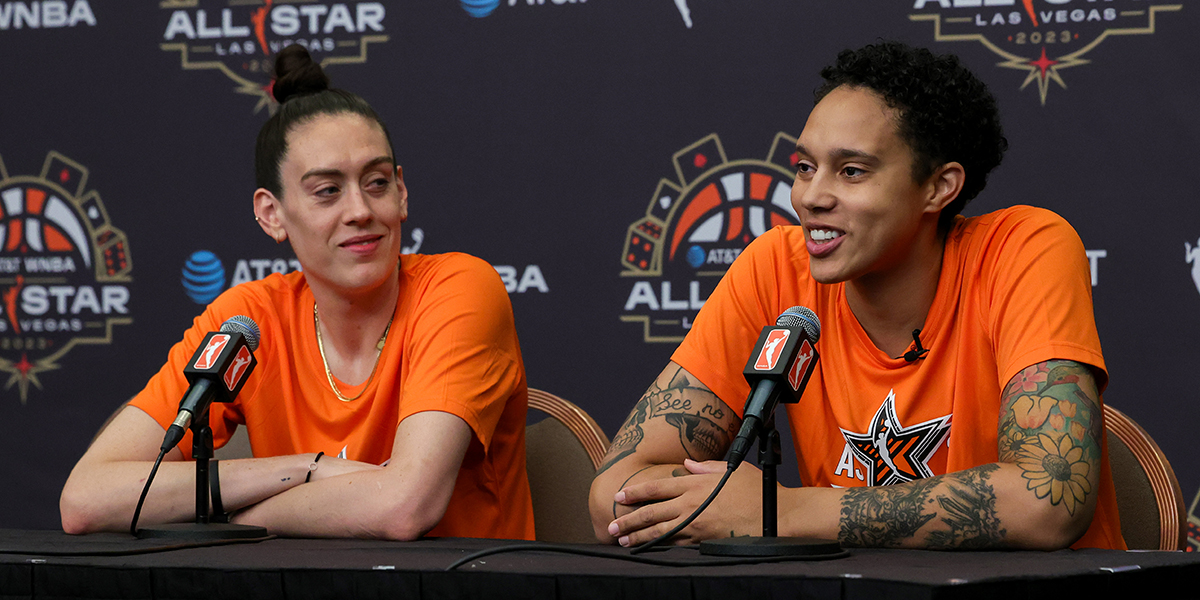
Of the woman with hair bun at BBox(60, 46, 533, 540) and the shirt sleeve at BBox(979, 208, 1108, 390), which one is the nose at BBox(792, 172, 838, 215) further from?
the woman with hair bun at BBox(60, 46, 533, 540)

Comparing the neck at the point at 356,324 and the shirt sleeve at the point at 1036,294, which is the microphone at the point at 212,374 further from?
the shirt sleeve at the point at 1036,294

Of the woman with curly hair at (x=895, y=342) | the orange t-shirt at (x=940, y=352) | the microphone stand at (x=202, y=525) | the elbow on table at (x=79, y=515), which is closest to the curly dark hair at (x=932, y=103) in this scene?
the woman with curly hair at (x=895, y=342)

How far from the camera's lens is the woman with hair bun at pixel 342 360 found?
1812 mm

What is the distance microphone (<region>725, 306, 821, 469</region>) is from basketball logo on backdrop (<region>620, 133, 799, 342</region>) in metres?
1.39

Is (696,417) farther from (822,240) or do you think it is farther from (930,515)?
(930,515)

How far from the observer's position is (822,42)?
2.59 meters

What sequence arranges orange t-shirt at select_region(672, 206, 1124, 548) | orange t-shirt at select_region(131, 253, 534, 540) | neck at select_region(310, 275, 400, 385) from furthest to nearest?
neck at select_region(310, 275, 400, 385) < orange t-shirt at select_region(131, 253, 534, 540) < orange t-shirt at select_region(672, 206, 1124, 548)

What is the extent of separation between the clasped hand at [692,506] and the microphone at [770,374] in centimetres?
24

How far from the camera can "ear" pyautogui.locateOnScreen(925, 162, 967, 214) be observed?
5.81 feet

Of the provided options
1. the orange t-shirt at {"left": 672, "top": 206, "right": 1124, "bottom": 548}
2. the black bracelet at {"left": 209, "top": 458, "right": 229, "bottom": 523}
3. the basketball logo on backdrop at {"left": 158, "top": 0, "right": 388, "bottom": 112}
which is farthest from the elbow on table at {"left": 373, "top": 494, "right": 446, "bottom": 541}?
the basketball logo on backdrop at {"left": 158, "top": 0, "right": 388, "bottom": 112}

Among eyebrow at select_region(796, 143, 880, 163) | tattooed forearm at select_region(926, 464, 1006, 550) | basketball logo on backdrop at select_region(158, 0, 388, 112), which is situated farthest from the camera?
basketball logo on backdrop at select_region(158, 0, 388, 112)

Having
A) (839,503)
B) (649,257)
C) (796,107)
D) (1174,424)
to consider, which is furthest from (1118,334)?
(839,503)

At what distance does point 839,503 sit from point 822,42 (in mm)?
1456

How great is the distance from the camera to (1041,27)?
2.46m
